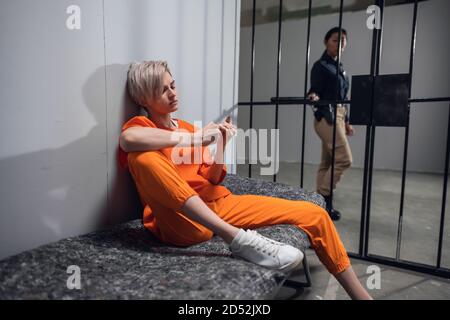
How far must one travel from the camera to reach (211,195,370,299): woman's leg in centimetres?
110

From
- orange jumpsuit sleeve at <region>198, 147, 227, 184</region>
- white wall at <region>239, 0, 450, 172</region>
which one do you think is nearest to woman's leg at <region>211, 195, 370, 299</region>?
orange jumpsuit sleeve at <region>198, 147, 227, 184</region>

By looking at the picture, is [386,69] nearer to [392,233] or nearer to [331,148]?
[331,148]

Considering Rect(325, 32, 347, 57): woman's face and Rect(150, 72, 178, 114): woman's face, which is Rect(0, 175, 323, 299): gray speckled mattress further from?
Rect(325, 32, 347, 57): woman's face

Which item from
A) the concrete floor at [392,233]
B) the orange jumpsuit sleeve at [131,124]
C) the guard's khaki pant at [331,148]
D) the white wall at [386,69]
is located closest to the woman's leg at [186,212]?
the orange jumpsuit sleeve at [131,124]

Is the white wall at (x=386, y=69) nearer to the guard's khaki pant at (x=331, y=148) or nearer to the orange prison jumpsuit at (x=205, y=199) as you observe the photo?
the guard's khaki pant at (x=331, y=148)

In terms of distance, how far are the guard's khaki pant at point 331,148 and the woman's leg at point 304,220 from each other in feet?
4.59

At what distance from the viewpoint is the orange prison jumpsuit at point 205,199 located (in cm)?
97

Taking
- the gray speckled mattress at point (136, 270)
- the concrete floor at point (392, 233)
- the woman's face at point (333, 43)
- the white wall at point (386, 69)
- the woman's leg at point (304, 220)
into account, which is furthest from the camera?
the white wall at point (386, 69)

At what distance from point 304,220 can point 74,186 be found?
0.81 metres

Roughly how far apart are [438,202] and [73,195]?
314cm

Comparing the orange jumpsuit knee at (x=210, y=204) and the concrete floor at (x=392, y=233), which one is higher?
the orange jumpsuit knee at (x=210, y=204)

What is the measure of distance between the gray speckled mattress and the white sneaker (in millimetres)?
38

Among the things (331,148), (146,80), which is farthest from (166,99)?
(331,148)
